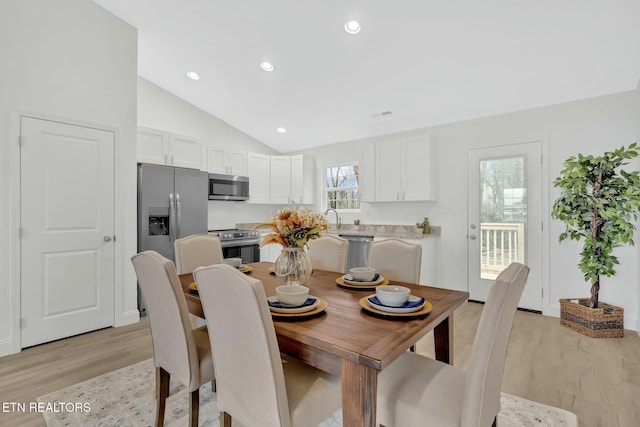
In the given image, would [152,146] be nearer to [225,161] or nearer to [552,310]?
[225,161]

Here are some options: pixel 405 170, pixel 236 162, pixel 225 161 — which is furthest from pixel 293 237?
pixel 236 162

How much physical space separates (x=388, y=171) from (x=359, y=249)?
1.17m

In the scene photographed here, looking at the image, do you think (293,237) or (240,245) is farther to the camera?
(240,245)

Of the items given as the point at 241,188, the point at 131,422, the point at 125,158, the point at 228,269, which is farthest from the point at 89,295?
the point at 228,269

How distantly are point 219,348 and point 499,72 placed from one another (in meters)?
3.46

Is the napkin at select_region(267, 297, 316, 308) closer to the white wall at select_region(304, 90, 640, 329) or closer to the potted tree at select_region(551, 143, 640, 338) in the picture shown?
the potted tree at select_region(551, 143, 640, 338)

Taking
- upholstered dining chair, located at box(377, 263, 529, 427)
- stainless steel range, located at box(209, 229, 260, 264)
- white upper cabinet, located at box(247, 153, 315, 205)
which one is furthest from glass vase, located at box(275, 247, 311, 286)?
white upper cabinet, located at box(247, 153, 315, 205)

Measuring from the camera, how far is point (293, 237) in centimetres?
174

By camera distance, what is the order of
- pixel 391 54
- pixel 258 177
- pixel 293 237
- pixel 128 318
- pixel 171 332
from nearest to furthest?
1. pixel 171 332
2. pixel 293 237
3. pixel 391 54
4. pixel 128 318
5. pixel 258 177

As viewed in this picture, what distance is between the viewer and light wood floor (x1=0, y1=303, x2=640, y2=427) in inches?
77.1

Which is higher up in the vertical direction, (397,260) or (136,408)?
(397,260)

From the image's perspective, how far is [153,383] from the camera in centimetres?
218

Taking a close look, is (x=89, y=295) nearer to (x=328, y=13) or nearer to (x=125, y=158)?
(x=125, y=158)

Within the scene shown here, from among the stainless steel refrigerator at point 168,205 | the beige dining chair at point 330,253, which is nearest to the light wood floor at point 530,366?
the stainless steel refrigerator at point 168,205
